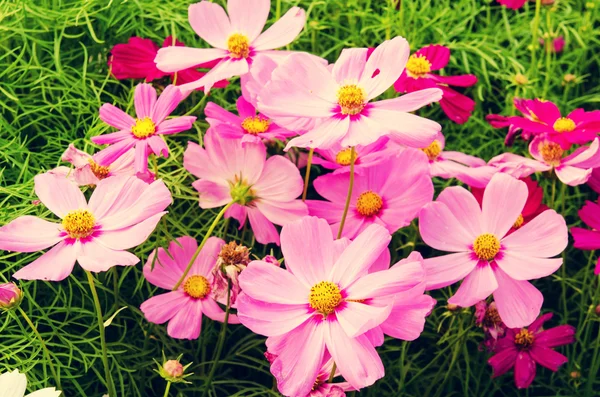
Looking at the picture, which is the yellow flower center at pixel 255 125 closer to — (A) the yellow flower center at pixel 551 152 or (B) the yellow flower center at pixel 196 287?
(B) the yellow flower center at pixel 196 287

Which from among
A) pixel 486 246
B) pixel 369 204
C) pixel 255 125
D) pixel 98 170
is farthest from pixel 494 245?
pixel 98 170

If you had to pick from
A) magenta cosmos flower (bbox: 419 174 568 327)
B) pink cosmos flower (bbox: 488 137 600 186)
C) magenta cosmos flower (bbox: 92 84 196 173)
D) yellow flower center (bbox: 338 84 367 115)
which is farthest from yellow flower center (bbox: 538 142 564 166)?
magenta cosmos flower (bbox: 92 84 196 173)

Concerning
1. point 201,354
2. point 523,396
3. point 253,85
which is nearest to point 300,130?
point 253,85

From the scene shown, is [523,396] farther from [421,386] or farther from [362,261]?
[362,261]

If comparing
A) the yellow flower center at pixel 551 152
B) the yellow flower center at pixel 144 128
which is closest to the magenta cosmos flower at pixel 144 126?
the yellow flower center at pixel 144 128

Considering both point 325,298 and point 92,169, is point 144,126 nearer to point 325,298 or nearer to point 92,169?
point 92,169

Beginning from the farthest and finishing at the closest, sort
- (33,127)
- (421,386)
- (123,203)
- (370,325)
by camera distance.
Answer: (33,127) → (421,386) → (123,203) → (370,325)
